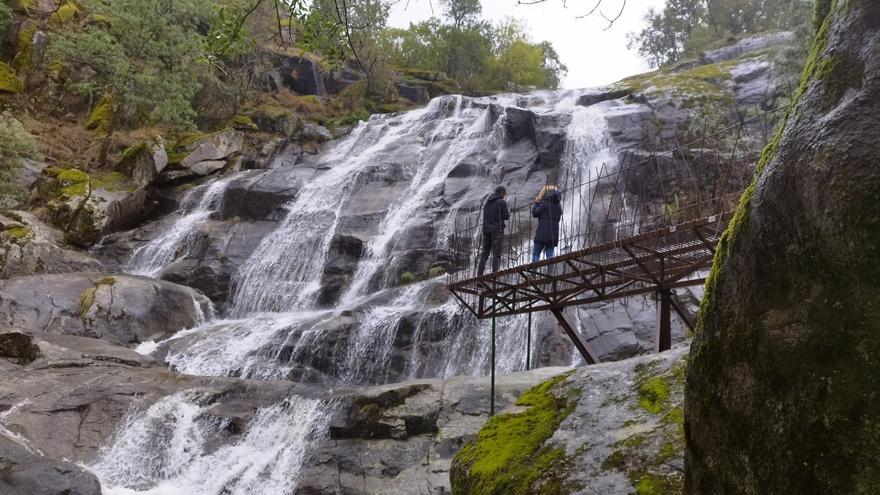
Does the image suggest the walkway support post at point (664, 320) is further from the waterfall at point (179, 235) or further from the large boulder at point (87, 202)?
the large boulder at point (87, 202)

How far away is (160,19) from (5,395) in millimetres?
20360

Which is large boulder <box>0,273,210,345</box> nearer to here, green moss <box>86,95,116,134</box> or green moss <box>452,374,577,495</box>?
green moss <box>86,95,116,134</box>

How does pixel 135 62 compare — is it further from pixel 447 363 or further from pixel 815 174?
pixel 815 174

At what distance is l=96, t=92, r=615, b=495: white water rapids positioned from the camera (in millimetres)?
10586

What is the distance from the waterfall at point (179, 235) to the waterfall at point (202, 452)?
35.8ft

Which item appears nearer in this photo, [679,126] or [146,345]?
[146,345]

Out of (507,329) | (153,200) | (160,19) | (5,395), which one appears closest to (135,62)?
(160,19)

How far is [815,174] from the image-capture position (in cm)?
198

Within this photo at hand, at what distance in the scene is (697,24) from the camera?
1725 inches

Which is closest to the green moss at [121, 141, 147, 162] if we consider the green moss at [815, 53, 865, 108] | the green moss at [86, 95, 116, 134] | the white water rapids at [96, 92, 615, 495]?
the white water rapids at [96, 92, 615, 495]

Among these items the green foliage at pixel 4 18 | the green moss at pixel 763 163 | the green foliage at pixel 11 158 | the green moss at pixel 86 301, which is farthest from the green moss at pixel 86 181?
the green moss at pixel 763 163

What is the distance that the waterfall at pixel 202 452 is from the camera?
10084 mm

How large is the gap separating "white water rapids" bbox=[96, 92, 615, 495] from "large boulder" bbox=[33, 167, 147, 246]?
2130 millimetres

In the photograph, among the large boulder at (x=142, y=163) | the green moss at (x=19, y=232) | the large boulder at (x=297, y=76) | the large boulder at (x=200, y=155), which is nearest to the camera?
the green moss at (x=19, y=232)
